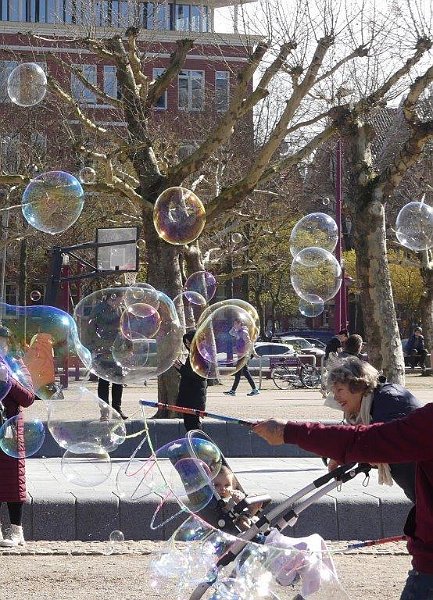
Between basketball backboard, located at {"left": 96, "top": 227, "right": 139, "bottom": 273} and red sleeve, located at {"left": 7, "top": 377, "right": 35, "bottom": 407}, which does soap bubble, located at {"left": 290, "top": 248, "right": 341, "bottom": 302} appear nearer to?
red sleeve, located at {"left": 7, "top": 377, "right": 35, "bottom": 407}

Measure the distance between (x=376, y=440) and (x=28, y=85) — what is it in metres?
11.6

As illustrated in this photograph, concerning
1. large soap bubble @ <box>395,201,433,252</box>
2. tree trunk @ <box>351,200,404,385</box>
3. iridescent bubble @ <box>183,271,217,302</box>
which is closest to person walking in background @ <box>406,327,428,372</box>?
iridescent bubble @ <box>183,271,217,302</box>

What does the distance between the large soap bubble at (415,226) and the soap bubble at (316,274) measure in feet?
2.69

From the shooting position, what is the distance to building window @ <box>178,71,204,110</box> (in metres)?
40.2

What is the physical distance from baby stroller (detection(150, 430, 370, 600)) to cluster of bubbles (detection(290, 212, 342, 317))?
303 inches

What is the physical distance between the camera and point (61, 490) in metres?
9.96

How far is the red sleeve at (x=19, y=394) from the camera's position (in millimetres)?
8656

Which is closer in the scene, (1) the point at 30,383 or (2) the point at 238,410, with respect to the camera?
(1) the point at 30,383

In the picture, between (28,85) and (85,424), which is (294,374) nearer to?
(28,85)

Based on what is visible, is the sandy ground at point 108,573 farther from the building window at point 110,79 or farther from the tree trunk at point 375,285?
the building window at point 110,79

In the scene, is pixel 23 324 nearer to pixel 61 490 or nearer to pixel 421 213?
pixel 61 490

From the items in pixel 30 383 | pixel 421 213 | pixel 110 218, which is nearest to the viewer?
pixel 30 383

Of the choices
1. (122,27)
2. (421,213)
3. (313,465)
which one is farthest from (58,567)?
(122,27)

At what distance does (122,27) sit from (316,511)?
1453cm
